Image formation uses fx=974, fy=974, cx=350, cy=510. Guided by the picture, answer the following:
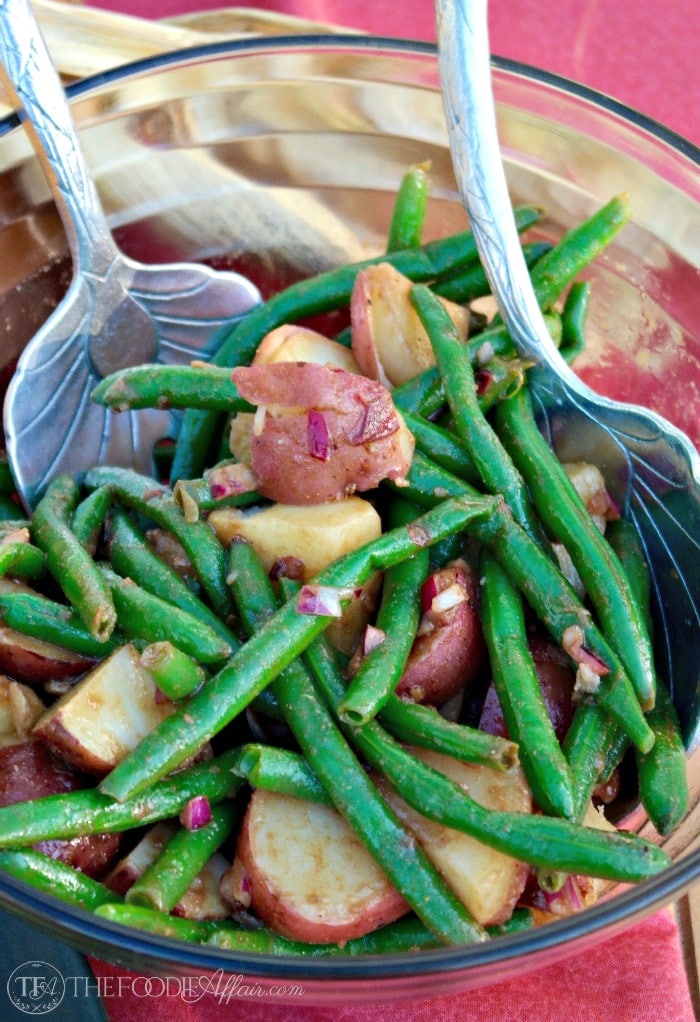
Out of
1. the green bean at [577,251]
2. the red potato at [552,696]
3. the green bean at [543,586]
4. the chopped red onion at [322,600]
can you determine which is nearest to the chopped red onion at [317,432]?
the green bean at [543,586]

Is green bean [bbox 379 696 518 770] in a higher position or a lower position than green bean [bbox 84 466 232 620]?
lower

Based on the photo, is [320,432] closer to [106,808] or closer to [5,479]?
[106,808]

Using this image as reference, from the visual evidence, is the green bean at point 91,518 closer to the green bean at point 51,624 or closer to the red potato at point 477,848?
the green bean at point 51,624

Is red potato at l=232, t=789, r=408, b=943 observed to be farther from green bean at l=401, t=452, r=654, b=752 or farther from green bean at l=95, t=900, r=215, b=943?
green bean at l=401, t=452, r=654, b=752

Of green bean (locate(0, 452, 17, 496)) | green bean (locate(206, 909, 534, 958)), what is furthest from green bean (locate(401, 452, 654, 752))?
green bean (locate(0, 452, 17, 496))

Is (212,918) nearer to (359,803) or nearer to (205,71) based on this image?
(359,803)

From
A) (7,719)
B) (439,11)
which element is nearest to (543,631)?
(7,719)
